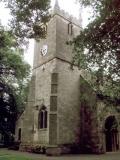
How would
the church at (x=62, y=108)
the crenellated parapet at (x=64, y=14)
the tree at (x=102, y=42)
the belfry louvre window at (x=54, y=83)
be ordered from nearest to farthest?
the tree at (x=102, y=42), the church at (x=62, y=108), the belfry louvre window at (x=54, y=83), the crenellated parapet at (x=64, y=14)

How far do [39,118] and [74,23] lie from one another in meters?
12.6

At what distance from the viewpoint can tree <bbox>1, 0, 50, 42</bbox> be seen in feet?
38.5

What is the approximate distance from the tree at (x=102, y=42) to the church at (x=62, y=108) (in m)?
8.83

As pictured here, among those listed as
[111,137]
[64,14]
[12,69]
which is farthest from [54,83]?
[12,69]

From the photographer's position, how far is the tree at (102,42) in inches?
440

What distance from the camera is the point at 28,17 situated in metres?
12.1

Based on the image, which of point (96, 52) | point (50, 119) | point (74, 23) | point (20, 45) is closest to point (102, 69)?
point (96, 52)

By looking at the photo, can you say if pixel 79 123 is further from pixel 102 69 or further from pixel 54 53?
pixel 102 69

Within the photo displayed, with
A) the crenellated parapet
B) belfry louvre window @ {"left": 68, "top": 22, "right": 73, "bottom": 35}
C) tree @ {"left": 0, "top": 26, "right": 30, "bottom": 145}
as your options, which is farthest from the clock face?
tree @ {"left": 0, "top": 26, "right": 30, "bottom": 145}

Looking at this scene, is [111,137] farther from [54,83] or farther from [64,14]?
[64,14]

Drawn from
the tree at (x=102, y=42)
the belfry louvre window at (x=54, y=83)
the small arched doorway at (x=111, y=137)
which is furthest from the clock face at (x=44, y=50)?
the tree at (x=102, y=42)

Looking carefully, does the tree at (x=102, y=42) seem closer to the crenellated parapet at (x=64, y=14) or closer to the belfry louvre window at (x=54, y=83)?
the belfry louvre window at (x=54, y=83)

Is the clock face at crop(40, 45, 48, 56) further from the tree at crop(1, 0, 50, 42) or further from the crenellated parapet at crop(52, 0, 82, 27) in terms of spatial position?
the tree at crop(1, 0, 50, 42)

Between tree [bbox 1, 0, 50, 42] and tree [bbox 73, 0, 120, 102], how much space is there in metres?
2.12
